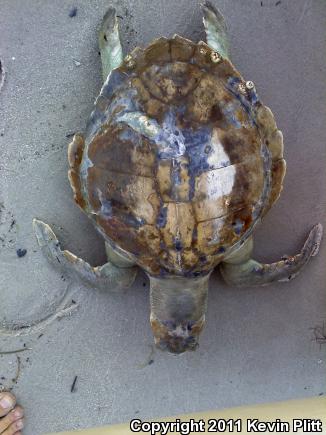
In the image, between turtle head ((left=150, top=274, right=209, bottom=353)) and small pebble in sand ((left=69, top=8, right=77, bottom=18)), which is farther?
small pebble in sand ((left=69, top=8, right=77, bottom=18))

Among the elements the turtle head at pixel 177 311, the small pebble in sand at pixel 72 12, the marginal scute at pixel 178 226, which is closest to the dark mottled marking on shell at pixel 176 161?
the marginal scute at pixel 178 226

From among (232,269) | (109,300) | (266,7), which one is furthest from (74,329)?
(266,7)

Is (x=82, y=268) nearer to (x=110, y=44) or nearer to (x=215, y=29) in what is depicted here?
(x=110, y=44)

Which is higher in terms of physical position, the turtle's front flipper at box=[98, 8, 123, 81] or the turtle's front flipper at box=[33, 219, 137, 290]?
the turtle's front flipper at box=[98, 8, 123, 81]

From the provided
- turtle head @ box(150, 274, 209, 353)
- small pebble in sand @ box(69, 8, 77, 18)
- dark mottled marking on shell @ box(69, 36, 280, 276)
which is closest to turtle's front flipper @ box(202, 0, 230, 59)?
dark mottled marking on shell @ box(69, 36, 280, 276)

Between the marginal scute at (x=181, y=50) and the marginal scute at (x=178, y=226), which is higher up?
the marginal scute at (x=181, y=50)

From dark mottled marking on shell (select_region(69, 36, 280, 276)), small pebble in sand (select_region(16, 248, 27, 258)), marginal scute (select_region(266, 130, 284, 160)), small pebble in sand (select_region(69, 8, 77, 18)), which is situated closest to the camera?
dark mottled marking on shell (select_region(69, 36, 280, 276))

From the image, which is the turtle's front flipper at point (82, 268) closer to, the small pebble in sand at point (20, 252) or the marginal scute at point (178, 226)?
the small pebble in sand at point (20, 252)

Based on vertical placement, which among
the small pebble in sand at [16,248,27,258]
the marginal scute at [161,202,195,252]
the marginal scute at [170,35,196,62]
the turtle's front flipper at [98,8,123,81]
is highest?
the marginal scute at [170,35,196,62]

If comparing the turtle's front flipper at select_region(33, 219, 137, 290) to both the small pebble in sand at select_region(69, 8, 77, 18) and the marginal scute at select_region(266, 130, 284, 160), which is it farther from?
the small pebble in sand at select_region(69, 8, 77, 18)
